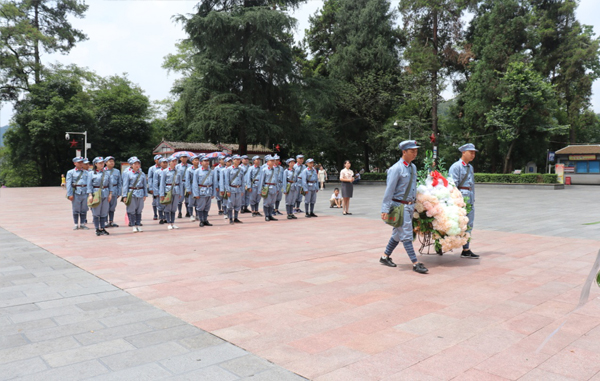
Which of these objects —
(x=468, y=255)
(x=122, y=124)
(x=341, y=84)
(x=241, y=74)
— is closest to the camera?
(x=468, y=255)

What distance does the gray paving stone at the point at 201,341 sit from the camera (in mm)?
3905

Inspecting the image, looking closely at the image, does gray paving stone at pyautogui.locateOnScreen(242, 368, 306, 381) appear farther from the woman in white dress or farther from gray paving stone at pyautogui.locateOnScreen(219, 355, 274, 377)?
the woman in white dress

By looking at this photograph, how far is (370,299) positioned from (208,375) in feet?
8.14

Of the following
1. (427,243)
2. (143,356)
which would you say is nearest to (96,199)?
(427,243)

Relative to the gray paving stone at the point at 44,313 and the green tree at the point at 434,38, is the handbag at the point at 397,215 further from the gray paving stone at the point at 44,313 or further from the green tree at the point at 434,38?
the green tree at the point at 434,38

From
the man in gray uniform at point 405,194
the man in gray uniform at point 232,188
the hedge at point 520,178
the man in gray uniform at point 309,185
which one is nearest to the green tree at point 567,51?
the hedge at point 520,178

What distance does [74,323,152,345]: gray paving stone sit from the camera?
4051 millimetres

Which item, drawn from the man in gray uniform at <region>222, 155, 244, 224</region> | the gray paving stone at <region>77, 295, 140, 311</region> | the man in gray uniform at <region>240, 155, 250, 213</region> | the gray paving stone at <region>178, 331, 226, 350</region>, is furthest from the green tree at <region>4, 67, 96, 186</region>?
the gray paving stone at <region>178, 331, 226, 350</region>

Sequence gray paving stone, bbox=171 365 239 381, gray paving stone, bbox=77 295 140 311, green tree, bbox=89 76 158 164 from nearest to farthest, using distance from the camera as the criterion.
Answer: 1. gray paving stone, bbox=171 365 239 381
2. gray paving stone, bbox=77 295 140 311
3. green tree, bbox=89 76 158 164

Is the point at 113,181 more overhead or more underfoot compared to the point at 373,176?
more overhead

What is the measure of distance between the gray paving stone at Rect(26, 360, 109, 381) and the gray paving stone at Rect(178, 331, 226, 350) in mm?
706

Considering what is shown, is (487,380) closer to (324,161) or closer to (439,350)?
(439,350)

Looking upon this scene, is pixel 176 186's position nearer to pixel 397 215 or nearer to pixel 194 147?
pixel 397 215

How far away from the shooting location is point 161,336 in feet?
13.5
